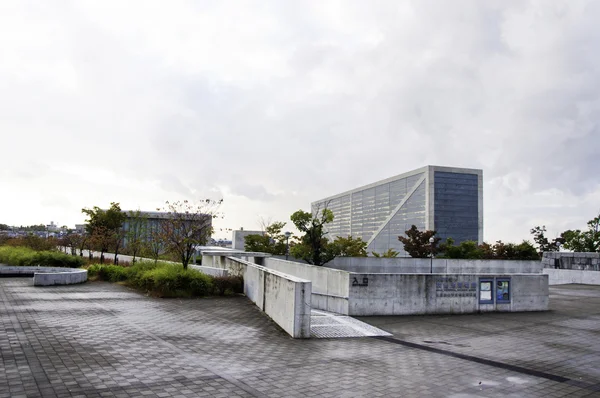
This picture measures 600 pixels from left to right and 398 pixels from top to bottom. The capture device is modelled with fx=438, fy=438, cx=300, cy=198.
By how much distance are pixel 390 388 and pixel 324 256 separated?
761 inches

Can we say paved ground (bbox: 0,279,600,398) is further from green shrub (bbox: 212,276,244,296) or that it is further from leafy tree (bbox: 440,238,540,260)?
leafy tree (bbox: 440,238,540,260)

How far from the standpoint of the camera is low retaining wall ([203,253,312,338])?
1052cm

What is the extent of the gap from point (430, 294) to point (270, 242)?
24167 millimetres

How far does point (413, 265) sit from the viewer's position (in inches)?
1161

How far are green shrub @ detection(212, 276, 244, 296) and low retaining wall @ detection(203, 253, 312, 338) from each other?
130cm

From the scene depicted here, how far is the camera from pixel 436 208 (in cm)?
10131

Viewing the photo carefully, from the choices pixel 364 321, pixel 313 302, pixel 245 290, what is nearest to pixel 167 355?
pixel 364 321

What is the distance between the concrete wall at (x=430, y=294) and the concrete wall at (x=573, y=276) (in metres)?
16.6

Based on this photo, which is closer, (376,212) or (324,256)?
(324,256)

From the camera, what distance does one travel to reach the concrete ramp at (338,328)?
10930 mm

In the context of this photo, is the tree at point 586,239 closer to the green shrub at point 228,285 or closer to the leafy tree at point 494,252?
the leafy tree at point 494,252

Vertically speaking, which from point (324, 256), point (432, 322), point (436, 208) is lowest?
point (432, 322)

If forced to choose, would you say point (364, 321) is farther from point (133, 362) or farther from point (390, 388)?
point (133, 362)

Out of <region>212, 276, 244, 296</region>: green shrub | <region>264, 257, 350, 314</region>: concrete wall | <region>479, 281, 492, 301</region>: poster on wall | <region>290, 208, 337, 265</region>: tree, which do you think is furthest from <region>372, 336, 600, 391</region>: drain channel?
<region>290, 208, 337, 265</region>: tree
